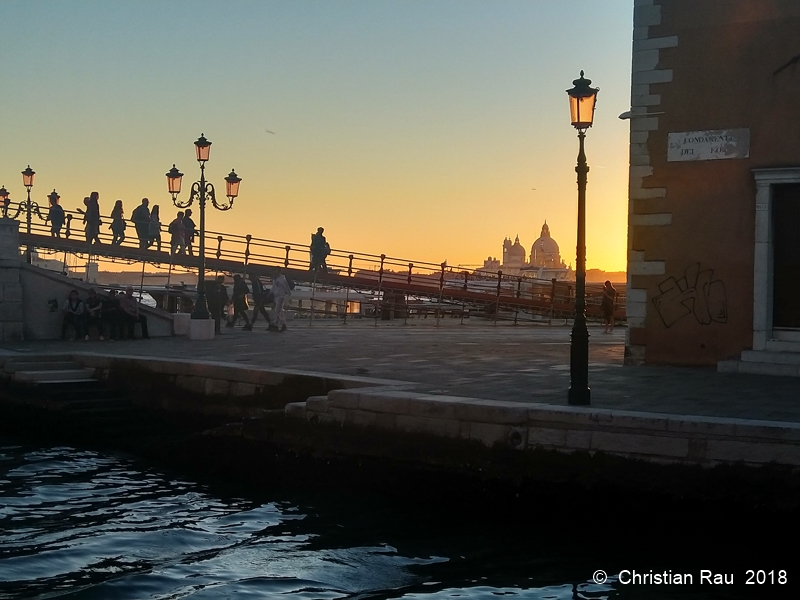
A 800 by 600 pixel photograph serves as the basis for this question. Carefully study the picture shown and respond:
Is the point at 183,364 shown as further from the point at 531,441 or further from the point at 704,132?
the point at 704,132

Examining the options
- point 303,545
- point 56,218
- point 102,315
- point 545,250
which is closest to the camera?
point 303,545

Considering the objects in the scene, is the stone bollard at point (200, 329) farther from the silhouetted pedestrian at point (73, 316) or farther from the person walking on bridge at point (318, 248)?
the person walking on bridge at point (318, 248)

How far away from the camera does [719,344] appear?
1509 centimetres

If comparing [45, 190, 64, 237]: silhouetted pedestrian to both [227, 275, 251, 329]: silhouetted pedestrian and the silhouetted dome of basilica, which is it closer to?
[227, 275, 251, 329]: silhouetted pedestrian

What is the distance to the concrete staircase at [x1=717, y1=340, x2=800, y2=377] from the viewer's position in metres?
14.2

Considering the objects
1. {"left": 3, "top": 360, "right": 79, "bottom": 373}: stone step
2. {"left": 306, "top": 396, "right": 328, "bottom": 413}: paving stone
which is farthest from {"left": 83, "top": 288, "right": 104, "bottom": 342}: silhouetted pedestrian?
{"left": 306, "top": 396, "right": 328, "bottom": 413}: paving stone

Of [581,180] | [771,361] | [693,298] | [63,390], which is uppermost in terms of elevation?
[581,180]

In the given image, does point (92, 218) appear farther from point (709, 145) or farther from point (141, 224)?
point (709, 145)

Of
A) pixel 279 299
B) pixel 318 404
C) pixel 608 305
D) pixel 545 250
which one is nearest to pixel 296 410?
pixel 318 404

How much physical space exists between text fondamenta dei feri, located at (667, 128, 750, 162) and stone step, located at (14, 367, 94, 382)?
378 inches

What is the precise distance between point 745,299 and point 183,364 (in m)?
8.18

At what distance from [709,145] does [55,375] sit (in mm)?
10405

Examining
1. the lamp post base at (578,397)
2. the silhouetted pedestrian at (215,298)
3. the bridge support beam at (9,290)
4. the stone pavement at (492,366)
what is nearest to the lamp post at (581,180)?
the lamp post base at (578,397)

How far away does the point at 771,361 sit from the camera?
47.4 feet
